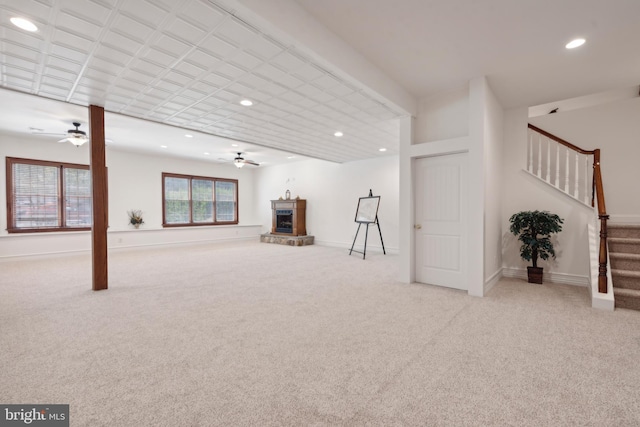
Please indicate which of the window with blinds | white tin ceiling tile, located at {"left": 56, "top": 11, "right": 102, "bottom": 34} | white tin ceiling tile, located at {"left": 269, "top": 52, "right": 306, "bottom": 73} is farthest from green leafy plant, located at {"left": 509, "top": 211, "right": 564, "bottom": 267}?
the window with blinds

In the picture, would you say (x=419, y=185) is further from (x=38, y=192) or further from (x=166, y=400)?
(x=38, y=192)

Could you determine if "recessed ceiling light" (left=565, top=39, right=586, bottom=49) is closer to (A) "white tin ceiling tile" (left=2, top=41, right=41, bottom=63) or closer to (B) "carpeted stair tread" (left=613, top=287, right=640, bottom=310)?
(B) "carpeted stair tread" (left=613, top=287, right=640, bottom=310)

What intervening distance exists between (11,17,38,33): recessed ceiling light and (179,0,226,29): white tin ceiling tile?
4.35ft

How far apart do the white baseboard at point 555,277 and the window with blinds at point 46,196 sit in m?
8.43

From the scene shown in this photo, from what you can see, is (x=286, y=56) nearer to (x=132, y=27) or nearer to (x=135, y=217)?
(x=132, y=27)

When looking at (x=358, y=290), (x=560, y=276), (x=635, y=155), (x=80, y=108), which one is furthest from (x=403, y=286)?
(x=80, y=108)

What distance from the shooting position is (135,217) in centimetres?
828

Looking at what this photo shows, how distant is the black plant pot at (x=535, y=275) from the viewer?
170 inches

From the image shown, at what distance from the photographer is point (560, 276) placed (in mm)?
4406

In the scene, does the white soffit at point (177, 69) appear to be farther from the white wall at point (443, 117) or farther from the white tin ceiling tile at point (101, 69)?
the white wall at point (443, 117)

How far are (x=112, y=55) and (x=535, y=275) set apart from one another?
6.23 meters

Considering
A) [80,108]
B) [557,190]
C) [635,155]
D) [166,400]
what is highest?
[80,108]

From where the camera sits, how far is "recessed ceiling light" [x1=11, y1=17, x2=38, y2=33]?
236 centimetres

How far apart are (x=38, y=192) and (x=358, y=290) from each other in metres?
8.13
